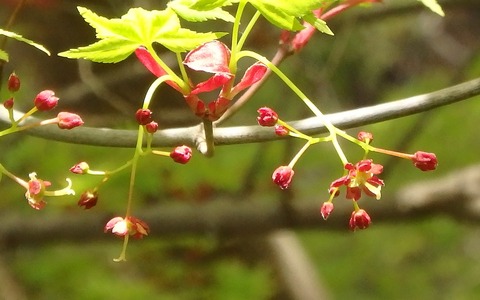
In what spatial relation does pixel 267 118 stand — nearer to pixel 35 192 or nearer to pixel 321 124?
pixel 321 124

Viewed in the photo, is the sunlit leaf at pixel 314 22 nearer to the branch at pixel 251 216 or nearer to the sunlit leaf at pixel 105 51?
the sunlit leaf at pixel 105 51

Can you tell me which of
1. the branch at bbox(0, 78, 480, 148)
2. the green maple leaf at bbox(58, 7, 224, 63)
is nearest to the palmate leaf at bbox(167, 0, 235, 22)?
the green maple leaf at bbox(58, 7, 224, 63)

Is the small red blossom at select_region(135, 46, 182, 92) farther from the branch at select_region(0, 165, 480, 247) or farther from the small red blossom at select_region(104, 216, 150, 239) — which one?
the branch at select_region(0, 165, 480, 247)

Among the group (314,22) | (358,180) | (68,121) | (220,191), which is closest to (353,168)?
(358,180)

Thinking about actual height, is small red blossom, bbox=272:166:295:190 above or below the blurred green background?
above

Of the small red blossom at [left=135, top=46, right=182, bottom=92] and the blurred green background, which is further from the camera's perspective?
the blurred green background

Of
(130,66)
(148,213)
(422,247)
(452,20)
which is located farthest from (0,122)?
(452,20)
